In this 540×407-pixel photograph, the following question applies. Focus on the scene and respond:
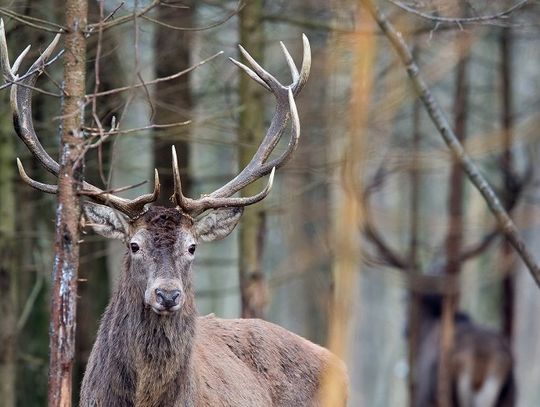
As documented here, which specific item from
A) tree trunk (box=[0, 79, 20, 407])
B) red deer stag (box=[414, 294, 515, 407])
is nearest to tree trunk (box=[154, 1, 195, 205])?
tree trunk (box=[0, 79, 20, 407])

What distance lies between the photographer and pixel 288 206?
13.0 meters

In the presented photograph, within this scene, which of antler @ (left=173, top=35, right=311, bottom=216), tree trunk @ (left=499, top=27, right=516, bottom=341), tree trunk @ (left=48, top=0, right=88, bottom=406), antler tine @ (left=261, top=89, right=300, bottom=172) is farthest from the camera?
tree trunk @ (left=499, top=27, right=516, bottom=341)

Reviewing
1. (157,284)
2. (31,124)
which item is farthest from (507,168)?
(31,124)

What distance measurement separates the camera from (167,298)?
23.0 feet

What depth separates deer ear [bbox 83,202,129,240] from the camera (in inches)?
294

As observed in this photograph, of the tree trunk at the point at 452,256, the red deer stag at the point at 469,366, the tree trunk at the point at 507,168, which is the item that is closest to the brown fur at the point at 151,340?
the tree trunk at the point at 452,256

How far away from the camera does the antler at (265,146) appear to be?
7.49 metres

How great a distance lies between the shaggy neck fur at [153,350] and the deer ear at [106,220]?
235 mm

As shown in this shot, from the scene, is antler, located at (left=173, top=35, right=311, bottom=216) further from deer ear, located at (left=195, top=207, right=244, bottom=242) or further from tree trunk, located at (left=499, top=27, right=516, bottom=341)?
tree trunk, located at (left=499, top=27, right=516, bottom=341)

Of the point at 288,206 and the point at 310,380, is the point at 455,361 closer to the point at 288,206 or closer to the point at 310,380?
the point at 288,206

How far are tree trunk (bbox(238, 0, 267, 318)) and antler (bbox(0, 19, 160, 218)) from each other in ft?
13.4

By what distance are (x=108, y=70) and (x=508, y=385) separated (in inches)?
305

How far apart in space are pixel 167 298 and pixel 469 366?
10.1 metres

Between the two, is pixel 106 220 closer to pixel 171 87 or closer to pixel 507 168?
pixel 171 87
